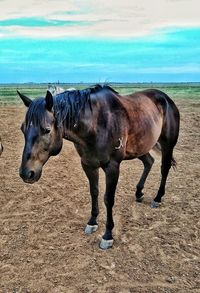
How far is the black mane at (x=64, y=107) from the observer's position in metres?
3.26

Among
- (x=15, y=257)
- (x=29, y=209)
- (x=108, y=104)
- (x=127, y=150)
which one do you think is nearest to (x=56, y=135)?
(x=108, y=104)

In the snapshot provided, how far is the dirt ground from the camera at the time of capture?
11.7ft

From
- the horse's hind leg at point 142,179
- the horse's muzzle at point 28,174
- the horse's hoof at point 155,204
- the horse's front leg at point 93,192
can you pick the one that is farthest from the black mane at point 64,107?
the horse's hoof at point 155,204

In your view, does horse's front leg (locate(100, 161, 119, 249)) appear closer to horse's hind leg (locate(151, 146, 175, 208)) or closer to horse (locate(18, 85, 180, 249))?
horse (locate(18, 85, 180, 249))

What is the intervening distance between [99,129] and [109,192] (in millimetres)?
769

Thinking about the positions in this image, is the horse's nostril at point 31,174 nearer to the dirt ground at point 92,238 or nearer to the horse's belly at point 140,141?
the dirt ground at point 92,238

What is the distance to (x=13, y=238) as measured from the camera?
4500mm

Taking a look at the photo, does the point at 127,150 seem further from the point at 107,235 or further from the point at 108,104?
the point at 107,235

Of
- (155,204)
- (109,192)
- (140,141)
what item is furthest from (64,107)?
(155,204)

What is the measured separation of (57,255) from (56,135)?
1509 millimetres

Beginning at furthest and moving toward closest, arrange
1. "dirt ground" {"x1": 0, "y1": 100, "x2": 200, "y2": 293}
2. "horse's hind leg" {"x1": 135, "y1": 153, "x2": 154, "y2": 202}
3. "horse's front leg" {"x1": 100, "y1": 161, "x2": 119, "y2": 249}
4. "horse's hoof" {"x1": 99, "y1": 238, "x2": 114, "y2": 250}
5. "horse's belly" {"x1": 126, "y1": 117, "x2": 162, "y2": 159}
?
"horse's hind leg" {"x1": 135, "y1": 153, "x2": 154, "y2": 202}, "horse's belly" {"x1": 126, "y1": 117, "x2": 162, "y2": 159}, "horse's hoof" {"x1": 99, "y1": 238, "x2": 114, "y2": 250}, "horse's front leg" {"x1": 100, "y1": 161, "x2": 119, "y2": 249}, "dirt ground" {"x1": 0, "y1": 100, "x2": 200, "y2": 293}

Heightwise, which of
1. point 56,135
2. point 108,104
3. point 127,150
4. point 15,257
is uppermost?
point 108,104

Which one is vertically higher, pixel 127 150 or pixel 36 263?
pixel 127 150

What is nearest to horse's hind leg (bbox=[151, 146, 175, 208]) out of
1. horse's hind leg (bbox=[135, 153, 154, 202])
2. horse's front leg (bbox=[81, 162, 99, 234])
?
horse's hind leg (bbox=[135, 153, 154, 202])
